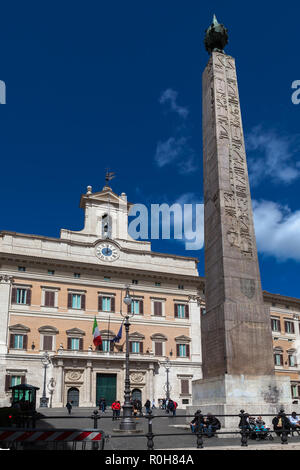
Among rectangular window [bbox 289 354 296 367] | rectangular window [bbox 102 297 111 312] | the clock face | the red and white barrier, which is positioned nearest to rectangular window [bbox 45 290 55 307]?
rectangular window [bbox 102 297 111 312]

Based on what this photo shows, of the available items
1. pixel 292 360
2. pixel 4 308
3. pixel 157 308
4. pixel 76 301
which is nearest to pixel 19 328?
pixel 4 308

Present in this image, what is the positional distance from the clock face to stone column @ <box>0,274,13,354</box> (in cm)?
770

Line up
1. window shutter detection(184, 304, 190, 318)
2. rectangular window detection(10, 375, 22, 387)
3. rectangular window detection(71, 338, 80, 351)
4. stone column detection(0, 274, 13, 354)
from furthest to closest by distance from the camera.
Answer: window shutter detection(184, 304, 190, 318) < rectangular window detection(71, 338, 80, 351) < stone column detection(0, 274, 13, 354) < rectangular window detection(10, 375, 22, 387)

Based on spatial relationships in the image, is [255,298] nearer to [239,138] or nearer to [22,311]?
[239,138]

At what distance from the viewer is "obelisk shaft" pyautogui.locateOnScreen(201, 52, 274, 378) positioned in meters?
15.1

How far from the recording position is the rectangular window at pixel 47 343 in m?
36.4

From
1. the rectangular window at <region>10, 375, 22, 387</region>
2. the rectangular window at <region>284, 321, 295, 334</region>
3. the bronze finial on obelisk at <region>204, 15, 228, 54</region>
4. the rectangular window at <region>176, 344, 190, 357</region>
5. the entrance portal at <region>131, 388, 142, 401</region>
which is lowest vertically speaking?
the entrance portal at <region>131, 388, 142, 401</region>

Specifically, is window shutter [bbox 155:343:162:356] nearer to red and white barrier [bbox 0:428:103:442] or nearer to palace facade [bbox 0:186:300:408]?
palace facade [bbox 0:186:300:408]

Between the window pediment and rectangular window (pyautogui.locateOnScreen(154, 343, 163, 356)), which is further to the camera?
rectangular window (pyautogui.locateOnScreen(154, 343, 163, 356))

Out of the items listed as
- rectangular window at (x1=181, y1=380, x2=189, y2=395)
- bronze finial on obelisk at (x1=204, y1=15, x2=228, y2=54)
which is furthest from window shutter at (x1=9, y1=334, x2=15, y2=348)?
bronze finial on obelisk at (x1=204, y1=15, x2=228, y2=54)

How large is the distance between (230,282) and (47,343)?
24.3 metres

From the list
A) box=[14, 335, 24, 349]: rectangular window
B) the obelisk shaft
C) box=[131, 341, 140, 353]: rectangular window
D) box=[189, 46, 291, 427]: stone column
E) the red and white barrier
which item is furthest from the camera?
box=[131, 341, 140, 353]: rectangular window

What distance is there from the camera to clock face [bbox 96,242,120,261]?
40.7 metres

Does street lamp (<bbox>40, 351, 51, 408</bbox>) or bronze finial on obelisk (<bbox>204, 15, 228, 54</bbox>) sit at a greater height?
bronze finial on obelisk (<bbox>204, 15, 228, 54</bbox>)
